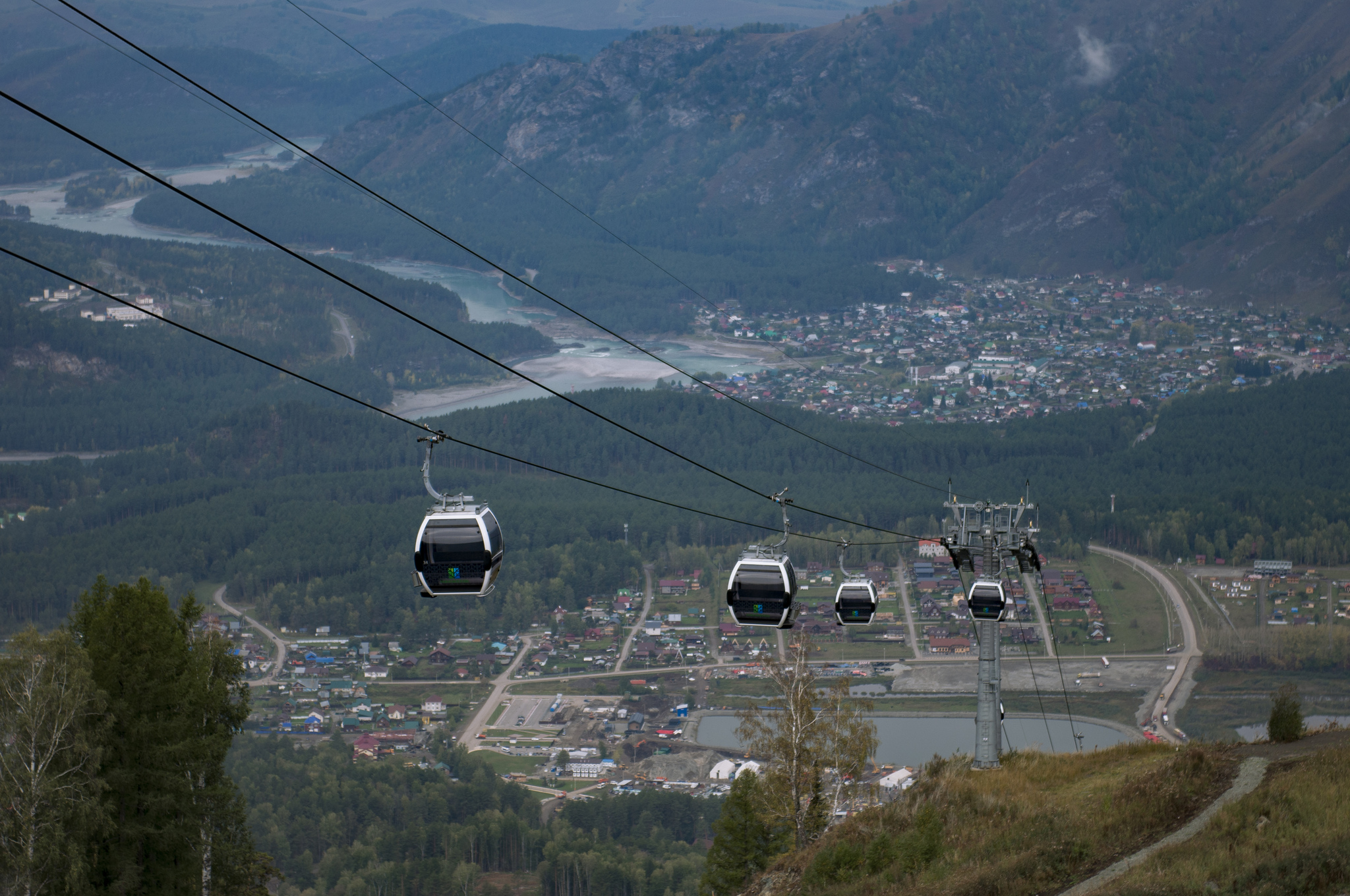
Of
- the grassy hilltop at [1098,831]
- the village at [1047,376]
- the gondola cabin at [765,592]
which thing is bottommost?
the grassy hilltop at [1098,831]

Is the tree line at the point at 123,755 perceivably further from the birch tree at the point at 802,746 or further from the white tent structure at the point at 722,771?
the white tent structure at the point at 722,771

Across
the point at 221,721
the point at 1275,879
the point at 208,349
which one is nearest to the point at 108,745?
the point at 221,721

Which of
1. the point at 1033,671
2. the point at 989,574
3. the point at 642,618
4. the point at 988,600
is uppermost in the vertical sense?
the point at 642,618

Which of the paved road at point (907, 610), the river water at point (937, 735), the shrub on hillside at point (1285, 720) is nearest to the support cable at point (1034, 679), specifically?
the river water at point (937, 735)

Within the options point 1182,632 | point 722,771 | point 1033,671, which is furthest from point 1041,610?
point 722,771

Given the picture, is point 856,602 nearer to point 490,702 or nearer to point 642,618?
point 490,702

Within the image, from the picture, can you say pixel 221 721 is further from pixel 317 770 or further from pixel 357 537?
pixel 357 537

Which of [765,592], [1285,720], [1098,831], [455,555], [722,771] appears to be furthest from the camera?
[722,771]

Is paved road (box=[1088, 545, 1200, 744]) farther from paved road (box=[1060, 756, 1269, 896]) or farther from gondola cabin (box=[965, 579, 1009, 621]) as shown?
paved road (box=[1060, 756, 1269, 896])

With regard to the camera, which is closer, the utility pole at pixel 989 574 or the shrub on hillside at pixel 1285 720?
the shrub on hillside at pixel 1285 720
